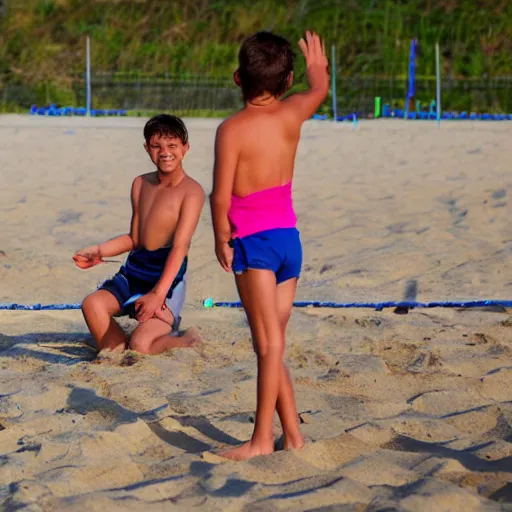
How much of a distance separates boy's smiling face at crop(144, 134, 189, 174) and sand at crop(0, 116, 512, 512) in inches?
29.7

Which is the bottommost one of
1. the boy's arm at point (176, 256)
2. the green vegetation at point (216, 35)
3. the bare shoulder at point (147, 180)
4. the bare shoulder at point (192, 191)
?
the boy's arm at point (176, 256)

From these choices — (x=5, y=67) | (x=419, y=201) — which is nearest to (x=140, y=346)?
(x=419, y=201)

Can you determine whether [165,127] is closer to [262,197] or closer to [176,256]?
[176,256]

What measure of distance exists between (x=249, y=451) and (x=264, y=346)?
0.30 metres

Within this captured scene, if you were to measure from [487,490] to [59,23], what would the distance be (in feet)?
67.4

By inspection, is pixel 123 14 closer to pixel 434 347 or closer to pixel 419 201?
pixel 419 201

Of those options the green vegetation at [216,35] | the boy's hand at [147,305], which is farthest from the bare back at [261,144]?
the green vegetation at [216,35]

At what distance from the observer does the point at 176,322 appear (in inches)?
154

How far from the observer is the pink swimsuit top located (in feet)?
8.60

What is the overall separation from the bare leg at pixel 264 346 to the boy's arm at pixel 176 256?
2.92 ft

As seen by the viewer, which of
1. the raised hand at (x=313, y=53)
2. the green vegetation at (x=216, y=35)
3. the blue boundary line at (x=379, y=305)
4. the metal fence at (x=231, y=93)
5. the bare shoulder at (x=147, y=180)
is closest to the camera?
the raised hand at (x=313, y=53)

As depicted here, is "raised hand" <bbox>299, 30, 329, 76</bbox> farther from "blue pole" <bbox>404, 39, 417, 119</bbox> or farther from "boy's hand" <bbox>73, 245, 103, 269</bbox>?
"blue pole" <bbox>404, 39, 417, 119</bbox>

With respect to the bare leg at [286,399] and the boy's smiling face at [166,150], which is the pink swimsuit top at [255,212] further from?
the boy's smiling face at [166,150]

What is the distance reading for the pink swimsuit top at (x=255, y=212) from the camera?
8.60ft
